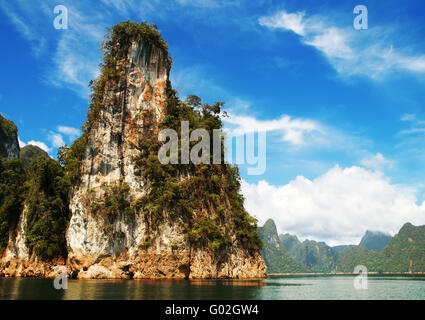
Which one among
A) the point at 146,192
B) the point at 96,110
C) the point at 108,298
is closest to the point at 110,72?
the point at 96,110

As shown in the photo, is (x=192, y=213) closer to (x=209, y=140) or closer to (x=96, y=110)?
(x=209, y=140)

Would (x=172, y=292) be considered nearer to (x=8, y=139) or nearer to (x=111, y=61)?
(x=111, y=61)

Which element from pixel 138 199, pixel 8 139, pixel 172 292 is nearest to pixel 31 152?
pixel 8 139

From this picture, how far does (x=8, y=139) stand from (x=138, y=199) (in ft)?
164

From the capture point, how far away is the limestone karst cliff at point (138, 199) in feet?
83.8

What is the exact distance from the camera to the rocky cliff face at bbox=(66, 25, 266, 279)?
83.0ft

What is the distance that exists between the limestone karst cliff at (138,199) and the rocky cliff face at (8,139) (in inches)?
1514

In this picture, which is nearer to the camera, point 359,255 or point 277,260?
point 359,255

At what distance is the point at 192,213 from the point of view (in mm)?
26859

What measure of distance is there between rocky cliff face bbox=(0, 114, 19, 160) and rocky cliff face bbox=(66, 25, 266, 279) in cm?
4364

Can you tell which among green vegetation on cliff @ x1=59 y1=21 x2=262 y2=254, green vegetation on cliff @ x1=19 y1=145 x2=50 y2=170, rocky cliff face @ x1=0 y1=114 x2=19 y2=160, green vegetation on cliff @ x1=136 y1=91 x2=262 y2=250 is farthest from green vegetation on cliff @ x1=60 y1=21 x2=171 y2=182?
green vegetation on cliff @ x1=19 y1=145 x2=50 y2=170

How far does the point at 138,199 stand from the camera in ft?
86.6

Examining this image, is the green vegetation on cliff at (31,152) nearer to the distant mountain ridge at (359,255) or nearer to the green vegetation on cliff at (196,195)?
the green vegetation on cliff at (196,195)

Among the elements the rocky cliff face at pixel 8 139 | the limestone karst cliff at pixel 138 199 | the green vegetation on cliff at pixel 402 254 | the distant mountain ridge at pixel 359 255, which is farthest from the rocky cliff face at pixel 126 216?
the distant mountain ridge at pixel 359 255
